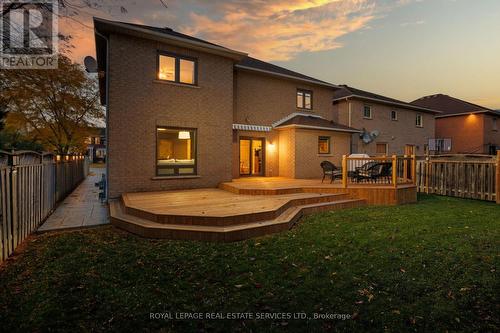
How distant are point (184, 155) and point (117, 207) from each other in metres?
3.82

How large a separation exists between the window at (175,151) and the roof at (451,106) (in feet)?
105

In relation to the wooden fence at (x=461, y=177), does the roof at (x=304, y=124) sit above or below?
above

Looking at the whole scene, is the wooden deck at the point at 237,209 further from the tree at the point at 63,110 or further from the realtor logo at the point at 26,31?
the tree at the point at 63,110

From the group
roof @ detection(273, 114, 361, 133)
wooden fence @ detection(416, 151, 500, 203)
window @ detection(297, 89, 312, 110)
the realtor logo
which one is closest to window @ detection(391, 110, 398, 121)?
roof @ detection(273, 114, 361, 133)

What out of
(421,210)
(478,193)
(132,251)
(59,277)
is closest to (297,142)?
(421,210)

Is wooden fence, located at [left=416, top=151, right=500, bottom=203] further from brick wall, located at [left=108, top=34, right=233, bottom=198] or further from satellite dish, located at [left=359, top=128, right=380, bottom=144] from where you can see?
brick wall, located at [left=108, top=34, right=233, bottom=198]

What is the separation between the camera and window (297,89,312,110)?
17872 millimetres

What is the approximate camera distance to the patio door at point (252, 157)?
1573 cm

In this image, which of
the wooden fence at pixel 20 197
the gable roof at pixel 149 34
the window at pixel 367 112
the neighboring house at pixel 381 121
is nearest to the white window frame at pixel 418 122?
the neighboring house at pixel 381 121

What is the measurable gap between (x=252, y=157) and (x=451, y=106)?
Answer: 2950 cm

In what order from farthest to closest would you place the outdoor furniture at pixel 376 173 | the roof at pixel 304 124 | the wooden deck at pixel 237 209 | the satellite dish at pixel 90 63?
the roof at pixel 304 124
the satellite dish at pixel 90 63
the outdoor furniture at pixel 376 173
the wooden deck at pixel 237 209

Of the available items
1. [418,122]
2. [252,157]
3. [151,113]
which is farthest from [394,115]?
[151,113]

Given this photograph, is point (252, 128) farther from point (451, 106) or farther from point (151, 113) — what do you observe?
point (451, 106)

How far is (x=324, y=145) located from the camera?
56.1 feet
